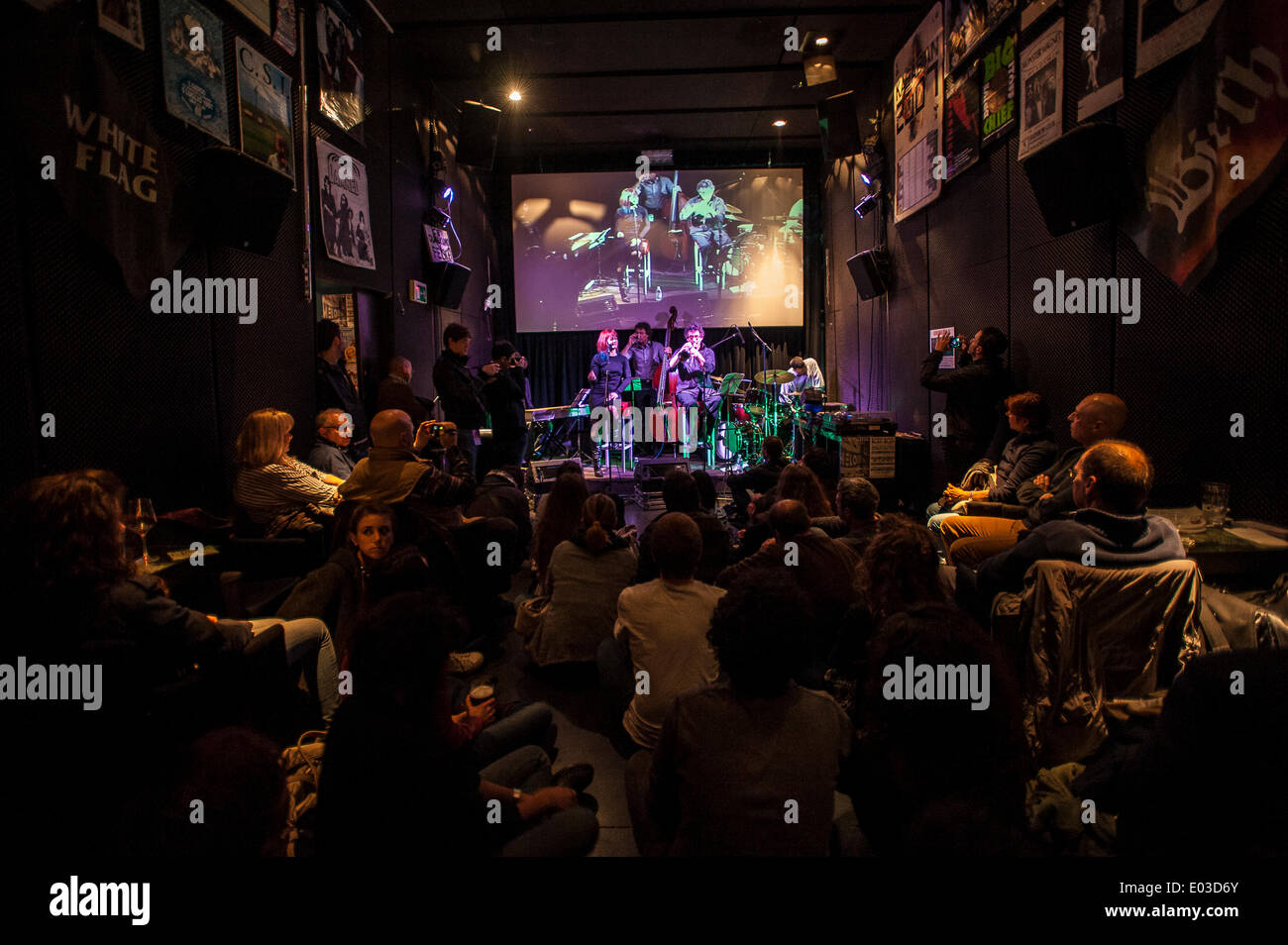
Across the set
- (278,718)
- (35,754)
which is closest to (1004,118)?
(278,718)

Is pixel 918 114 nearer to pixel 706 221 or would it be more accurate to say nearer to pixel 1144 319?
pixel 1144 319

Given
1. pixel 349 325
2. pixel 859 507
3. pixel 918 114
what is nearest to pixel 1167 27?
pixel 859 507

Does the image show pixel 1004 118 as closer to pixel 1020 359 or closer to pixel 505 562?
pixel 1020 359

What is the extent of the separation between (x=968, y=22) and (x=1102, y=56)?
1913 mm

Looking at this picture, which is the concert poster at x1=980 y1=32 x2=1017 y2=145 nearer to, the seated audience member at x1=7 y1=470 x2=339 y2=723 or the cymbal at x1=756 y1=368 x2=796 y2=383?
the cymbal at x1=756 y1=368 x2=796 y2=383

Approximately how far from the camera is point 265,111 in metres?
4.33

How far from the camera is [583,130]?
31.0ft

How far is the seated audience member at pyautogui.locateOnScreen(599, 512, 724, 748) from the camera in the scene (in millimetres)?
2197

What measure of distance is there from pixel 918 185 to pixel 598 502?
505 cm

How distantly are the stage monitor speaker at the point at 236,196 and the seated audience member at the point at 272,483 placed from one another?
1.18m

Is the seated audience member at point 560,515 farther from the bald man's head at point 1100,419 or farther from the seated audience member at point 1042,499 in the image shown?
the bald man's head at point 1100,419

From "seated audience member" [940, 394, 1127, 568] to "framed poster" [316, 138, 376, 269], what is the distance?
4635 mm

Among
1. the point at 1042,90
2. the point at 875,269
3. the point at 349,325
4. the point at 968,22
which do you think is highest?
the point at 968,22

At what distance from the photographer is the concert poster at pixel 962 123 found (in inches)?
204
